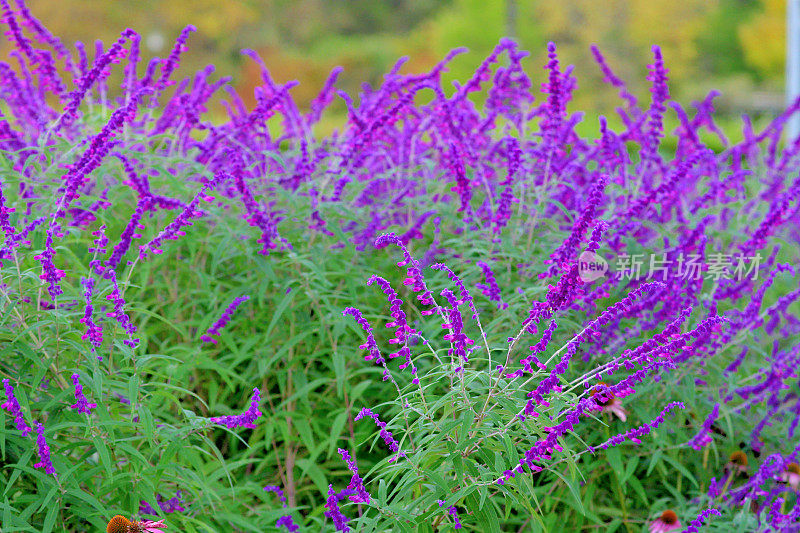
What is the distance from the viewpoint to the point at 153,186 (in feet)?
12.2

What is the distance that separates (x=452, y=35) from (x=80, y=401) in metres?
30.1

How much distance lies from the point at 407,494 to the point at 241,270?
5.08ft

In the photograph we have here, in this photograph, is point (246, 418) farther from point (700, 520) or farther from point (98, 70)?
point (700, 520)

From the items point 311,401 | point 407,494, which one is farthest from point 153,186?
point 407,494

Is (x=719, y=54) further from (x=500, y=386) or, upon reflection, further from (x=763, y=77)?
(x=500, y=386)

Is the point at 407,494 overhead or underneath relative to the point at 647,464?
overhead

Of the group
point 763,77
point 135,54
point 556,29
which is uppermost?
point 135,54

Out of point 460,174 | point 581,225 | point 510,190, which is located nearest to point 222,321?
point 460,174

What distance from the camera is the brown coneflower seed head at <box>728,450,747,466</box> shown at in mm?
3470

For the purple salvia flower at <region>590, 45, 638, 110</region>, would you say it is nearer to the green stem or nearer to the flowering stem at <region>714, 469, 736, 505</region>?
the green stem

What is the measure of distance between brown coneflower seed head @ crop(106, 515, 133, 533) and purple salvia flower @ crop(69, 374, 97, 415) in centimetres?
31

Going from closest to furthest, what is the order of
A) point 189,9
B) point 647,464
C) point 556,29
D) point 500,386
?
point 500,386
point 647,464
point 189,9
point 556,29

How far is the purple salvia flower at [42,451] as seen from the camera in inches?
94.3

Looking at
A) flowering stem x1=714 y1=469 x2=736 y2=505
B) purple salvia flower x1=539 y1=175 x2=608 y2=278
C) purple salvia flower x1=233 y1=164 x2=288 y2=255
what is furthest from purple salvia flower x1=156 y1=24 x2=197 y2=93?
flowering stem x1=714 y1=469 x2=736 y2=505
